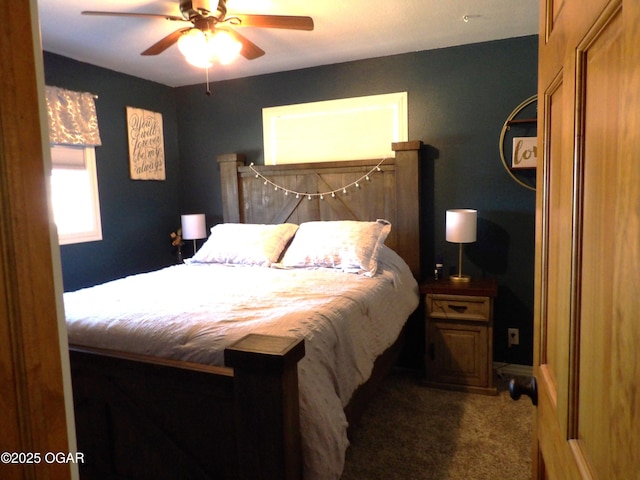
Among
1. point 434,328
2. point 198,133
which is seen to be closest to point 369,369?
point 434,328

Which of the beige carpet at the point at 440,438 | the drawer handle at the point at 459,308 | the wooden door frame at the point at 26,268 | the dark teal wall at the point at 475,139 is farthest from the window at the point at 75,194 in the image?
the wooden door frame at the point at 26,268

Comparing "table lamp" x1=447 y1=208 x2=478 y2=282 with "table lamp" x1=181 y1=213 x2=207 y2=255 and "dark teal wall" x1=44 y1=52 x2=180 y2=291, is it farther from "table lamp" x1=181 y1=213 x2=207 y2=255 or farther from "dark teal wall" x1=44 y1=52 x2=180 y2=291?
"dark teal wall" x1=44 y1=52 x2=180 y2=291

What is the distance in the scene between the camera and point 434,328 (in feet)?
9.73

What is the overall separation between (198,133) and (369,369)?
3.00 metres

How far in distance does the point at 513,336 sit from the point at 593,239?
2.91 m

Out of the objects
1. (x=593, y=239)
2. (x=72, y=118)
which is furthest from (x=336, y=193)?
(x=593, y=239)

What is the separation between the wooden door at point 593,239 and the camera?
449mm

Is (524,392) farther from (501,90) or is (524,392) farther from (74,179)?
(74,179)

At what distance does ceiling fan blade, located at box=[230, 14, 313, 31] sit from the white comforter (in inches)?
54.4

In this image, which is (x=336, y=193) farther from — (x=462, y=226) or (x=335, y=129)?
(x=462, y=226)

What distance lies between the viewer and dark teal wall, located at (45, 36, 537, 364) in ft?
10.3

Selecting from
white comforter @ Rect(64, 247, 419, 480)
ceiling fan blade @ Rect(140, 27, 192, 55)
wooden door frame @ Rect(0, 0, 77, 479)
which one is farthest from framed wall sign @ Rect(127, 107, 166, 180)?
wooden door frame @ Rect(0, 0, 77, 479)

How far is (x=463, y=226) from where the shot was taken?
2.93m

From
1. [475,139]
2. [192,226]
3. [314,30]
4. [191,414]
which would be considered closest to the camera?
[191,414]
